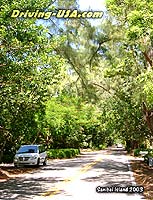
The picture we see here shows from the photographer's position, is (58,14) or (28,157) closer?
(58,14)

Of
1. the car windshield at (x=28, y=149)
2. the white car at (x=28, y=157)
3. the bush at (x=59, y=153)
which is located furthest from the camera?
the bush at (x=59, y=153)

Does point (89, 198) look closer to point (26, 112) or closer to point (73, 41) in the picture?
point (73, 41)

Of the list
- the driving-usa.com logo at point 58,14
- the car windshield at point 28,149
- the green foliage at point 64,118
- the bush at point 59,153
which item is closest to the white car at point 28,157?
the car windshield at point 28,149

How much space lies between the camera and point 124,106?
90.0 ft

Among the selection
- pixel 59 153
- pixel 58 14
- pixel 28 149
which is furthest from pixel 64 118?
pixel 58 14

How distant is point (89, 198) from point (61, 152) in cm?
2841

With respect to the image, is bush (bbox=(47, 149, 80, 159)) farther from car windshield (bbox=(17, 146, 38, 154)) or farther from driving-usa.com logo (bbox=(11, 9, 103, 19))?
driving-usa.com logo (bbox=(11, 9, 103, 19))

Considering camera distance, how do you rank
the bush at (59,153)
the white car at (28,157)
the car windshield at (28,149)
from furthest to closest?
the bush at (59,153) → the car windshield at (28,149) → the white car at (28,157)

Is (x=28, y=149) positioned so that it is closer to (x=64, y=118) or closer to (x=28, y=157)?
(x=28, y=157)

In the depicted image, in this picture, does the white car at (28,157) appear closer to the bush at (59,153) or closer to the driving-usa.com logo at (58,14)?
the bush at (59,153)

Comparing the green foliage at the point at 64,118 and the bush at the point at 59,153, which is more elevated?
the green foliage at the point at 64,118

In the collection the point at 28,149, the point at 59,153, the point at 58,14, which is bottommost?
the point at 59,153

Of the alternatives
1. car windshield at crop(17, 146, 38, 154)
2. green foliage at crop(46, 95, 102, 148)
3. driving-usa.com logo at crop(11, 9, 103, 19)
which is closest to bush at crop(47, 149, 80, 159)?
green foliage at crop(46, 95, 102, 148)

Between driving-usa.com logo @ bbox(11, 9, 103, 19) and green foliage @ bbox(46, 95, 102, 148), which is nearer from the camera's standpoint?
driving-usa.com logo @ bbox(11, 9, 103, 19)
